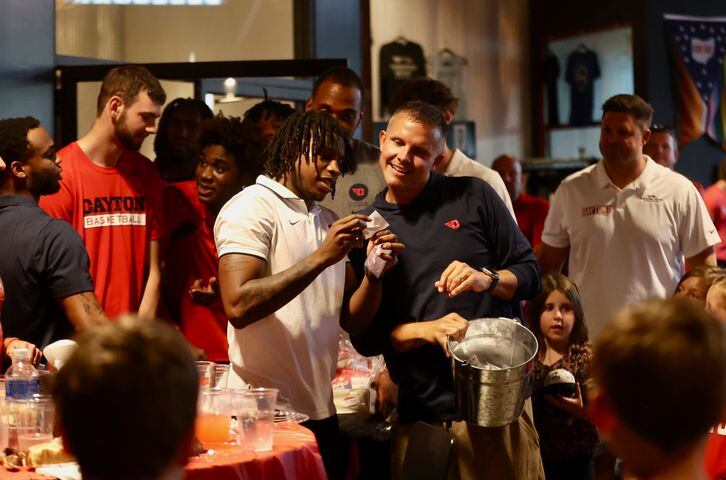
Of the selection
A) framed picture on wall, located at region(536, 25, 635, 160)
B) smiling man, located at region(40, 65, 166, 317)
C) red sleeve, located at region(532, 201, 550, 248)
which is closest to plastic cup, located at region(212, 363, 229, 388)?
smiling man, located at region(40, 65, 166, 317)

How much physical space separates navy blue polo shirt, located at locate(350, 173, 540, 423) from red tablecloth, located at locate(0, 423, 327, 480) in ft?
1.83

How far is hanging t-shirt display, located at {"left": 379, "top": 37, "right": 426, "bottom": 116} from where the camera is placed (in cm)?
1105

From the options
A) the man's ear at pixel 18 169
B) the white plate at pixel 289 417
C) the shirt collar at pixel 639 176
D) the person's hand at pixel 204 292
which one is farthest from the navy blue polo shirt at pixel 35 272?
the shirt collar at pixel 639 176

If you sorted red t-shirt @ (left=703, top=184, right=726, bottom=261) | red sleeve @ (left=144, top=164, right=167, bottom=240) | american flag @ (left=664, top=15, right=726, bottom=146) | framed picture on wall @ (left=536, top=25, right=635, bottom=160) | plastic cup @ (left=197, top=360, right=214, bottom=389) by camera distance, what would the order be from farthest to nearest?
framed picture on wall @ (left=536, top=25, right=635, bottom=160) → american flag @ (left=664, top=15, right=726, bottom=146) → red t-shirt @ (left=703, top=184, right=726, bottom=261) → red sleeve @ (left=144, top=164, right=167, bottom=240) → plastic cup @ (left=197, top=360, right=214, bottom=389)

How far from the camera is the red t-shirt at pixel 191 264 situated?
4023 mm

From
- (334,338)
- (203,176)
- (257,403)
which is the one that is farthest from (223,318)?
(257,403)

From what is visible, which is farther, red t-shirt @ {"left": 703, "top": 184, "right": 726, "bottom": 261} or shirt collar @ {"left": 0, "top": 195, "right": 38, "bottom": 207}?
red t-shirt @ {"left": 703, "top": 184, "right": 726, "bottom": 261}

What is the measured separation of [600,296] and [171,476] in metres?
3.57

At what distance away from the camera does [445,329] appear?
2.99 metres

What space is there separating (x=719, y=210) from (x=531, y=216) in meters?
1.25

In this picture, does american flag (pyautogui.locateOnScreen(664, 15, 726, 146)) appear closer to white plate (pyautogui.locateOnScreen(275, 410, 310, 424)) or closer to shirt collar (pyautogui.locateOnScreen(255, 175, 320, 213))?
shirt collar (pyautogui.locateOnScreen(255, 175, 320, 213))

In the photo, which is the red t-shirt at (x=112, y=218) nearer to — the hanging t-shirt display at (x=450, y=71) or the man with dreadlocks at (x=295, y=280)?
the man with dreadlocks at (x=295, y=280)

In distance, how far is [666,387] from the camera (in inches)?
57.3

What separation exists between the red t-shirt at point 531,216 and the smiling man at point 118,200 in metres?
2.41
